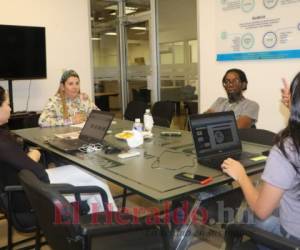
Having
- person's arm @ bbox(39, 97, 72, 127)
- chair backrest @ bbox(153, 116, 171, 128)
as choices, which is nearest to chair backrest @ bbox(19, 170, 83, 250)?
person's arm @ bbox(39, 97, 72, 127)

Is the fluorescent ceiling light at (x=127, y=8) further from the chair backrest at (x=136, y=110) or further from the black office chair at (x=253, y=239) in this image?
the black office chair at (x=253, y=239)

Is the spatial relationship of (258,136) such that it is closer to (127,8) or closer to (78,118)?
(78,118)

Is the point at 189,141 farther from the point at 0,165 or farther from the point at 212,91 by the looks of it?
the point at 212,91

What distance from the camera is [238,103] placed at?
11.4 feet

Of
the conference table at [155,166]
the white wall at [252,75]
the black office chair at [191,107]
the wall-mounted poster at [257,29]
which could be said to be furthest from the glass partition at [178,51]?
the conference table at [155,166]

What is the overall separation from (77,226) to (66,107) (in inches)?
98.1

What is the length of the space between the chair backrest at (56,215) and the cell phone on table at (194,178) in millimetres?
587

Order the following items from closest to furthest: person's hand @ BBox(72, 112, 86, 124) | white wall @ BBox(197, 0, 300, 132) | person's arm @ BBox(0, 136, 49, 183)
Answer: person's arm @ BBox(0, 136, 49, 183) < person's hand @ BBox(72, 112, 86, 124) < white wall @ BBox(197, 0, 300, 132)

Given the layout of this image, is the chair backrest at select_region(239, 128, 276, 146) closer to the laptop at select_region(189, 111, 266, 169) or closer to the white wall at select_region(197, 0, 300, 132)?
the laptop at select_region(189, 111, 266, 169)

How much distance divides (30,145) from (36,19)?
2.85 metres

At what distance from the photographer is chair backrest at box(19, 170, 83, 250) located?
50.4 inches

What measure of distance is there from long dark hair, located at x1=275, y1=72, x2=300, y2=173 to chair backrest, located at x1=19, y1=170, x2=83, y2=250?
810 mm

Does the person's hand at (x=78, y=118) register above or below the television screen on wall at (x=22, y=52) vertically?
below

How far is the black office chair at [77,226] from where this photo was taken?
1.30 metres
